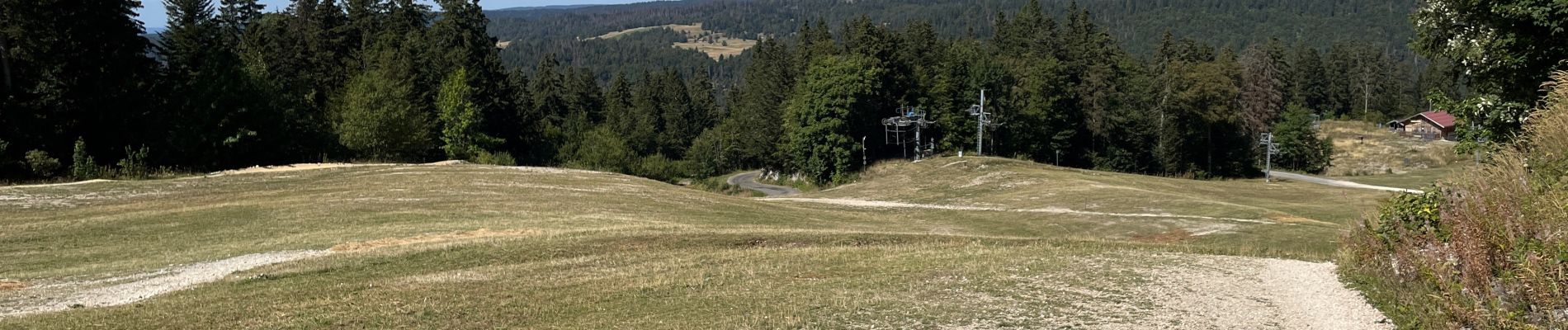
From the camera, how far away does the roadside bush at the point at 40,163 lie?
4538cm

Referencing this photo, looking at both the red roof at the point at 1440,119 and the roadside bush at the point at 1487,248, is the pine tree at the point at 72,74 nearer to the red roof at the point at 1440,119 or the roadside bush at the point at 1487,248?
the roadside bush at the point at 1487,248

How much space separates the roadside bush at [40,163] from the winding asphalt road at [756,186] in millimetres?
45335

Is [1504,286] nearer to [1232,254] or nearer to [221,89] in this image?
[1232,254]

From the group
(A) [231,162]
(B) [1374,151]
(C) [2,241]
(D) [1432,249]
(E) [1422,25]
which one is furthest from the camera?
(B) [1374,151]

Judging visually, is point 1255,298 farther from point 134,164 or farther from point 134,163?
point 134,163

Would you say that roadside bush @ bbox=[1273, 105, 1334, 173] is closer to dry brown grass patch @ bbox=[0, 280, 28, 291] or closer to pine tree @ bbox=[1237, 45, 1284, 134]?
pine tree @ bbox=[1237, 45, 1284, 134]

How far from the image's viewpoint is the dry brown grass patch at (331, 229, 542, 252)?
994 inches

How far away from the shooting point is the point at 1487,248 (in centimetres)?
1138

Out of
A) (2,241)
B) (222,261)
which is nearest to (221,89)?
(2,241)

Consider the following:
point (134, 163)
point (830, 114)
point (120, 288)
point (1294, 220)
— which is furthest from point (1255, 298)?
point (830, 114)

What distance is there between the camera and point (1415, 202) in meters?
15.3

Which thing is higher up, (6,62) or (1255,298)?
(6,62)

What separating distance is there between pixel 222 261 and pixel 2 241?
7.62 meters

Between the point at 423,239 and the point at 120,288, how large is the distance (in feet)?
27.6
